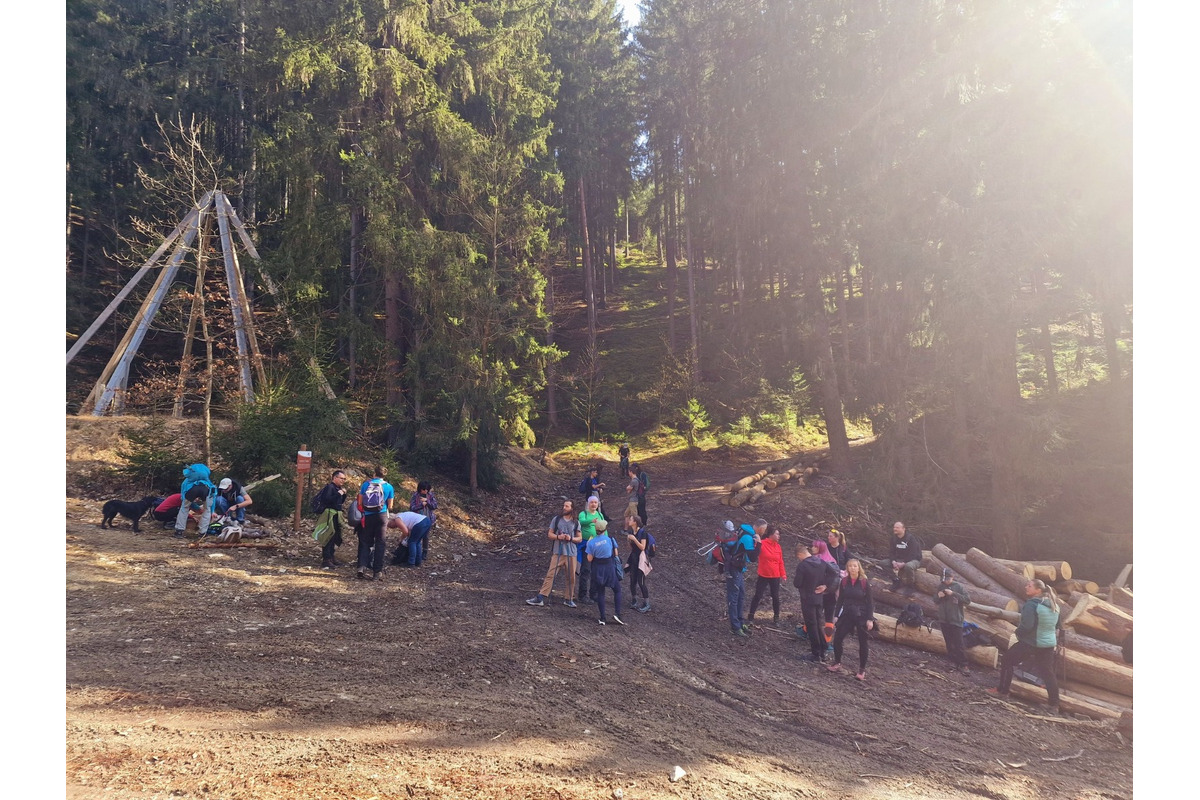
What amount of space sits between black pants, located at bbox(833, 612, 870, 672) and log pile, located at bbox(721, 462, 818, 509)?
10.5 m

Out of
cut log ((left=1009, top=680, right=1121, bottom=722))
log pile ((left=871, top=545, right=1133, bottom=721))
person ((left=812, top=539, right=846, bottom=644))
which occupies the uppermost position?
person ((left=812, top=539, right=846, bottom=644))

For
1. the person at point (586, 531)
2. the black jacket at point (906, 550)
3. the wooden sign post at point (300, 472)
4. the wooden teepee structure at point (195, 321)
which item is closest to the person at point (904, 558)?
the black jacket at point (906, 550)

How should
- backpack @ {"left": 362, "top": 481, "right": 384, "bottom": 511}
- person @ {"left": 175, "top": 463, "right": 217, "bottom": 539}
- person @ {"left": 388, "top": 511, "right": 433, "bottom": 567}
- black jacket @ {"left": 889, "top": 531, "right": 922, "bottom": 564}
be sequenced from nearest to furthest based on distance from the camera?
backpack @ {"left": 362, "top": 481, "right": 384, "bottom": 511} < person @ {"left": 175, "top": 463, "right": 217, "bottom": 539} < person @ {"left": 388, "top": 511, "right": 433, "bottom": 567} < black jacket @ {"left": 889, "top": 531, "right": 922, "bottom": 564}

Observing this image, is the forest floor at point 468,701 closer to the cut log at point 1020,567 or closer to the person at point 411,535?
the person at point 411,535

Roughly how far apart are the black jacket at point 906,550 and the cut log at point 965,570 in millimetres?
2136

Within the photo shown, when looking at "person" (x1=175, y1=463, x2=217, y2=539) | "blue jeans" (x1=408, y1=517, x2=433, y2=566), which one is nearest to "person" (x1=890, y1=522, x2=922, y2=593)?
"blue jeans" (x1=408, y1=517, x2=433, y2=566)

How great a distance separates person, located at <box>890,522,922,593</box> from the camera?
13.5m

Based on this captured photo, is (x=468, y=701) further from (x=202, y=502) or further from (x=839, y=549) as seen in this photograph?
(x=202, y=502)

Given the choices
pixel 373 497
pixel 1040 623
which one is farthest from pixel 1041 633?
pixel 373 497

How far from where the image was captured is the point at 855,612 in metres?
10.3

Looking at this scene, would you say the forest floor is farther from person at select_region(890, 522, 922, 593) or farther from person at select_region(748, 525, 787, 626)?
person at select_region(890, 522, 922, 593)

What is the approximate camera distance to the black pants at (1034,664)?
32.1 feet

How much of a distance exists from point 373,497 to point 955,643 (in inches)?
407
